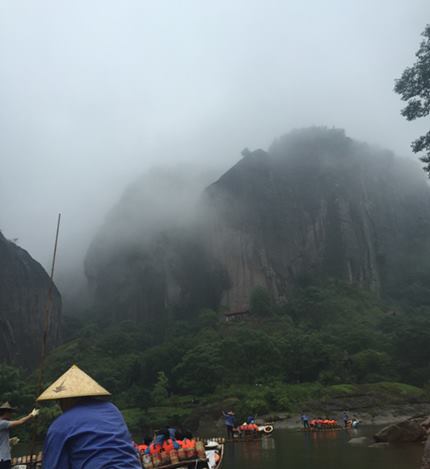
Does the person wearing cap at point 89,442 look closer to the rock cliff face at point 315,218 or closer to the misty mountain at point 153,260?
the rock cliff face at point 315,218

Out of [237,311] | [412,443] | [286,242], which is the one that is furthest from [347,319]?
[412,443]

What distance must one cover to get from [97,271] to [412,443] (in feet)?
306

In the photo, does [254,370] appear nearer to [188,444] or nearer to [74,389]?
[188,444]

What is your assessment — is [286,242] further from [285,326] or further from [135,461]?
[135,461]

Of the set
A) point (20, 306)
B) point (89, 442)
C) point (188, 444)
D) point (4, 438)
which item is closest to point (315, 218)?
point (20, 306)

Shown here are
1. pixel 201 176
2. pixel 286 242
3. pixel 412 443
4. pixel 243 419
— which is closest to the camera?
pixel 412 443

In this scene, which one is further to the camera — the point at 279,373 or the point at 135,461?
the point at 279,373

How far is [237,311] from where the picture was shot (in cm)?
8188

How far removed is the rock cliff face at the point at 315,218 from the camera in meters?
88.9

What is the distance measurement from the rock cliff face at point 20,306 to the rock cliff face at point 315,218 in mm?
33012

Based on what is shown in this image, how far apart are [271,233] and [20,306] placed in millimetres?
47173

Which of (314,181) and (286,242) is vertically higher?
(314,181)

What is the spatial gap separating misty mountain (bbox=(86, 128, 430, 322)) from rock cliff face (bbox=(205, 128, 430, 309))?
0.21 meters

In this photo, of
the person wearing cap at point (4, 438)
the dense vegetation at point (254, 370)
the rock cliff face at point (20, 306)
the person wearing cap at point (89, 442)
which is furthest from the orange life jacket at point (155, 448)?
the rock cliff face at point (20, 306)
